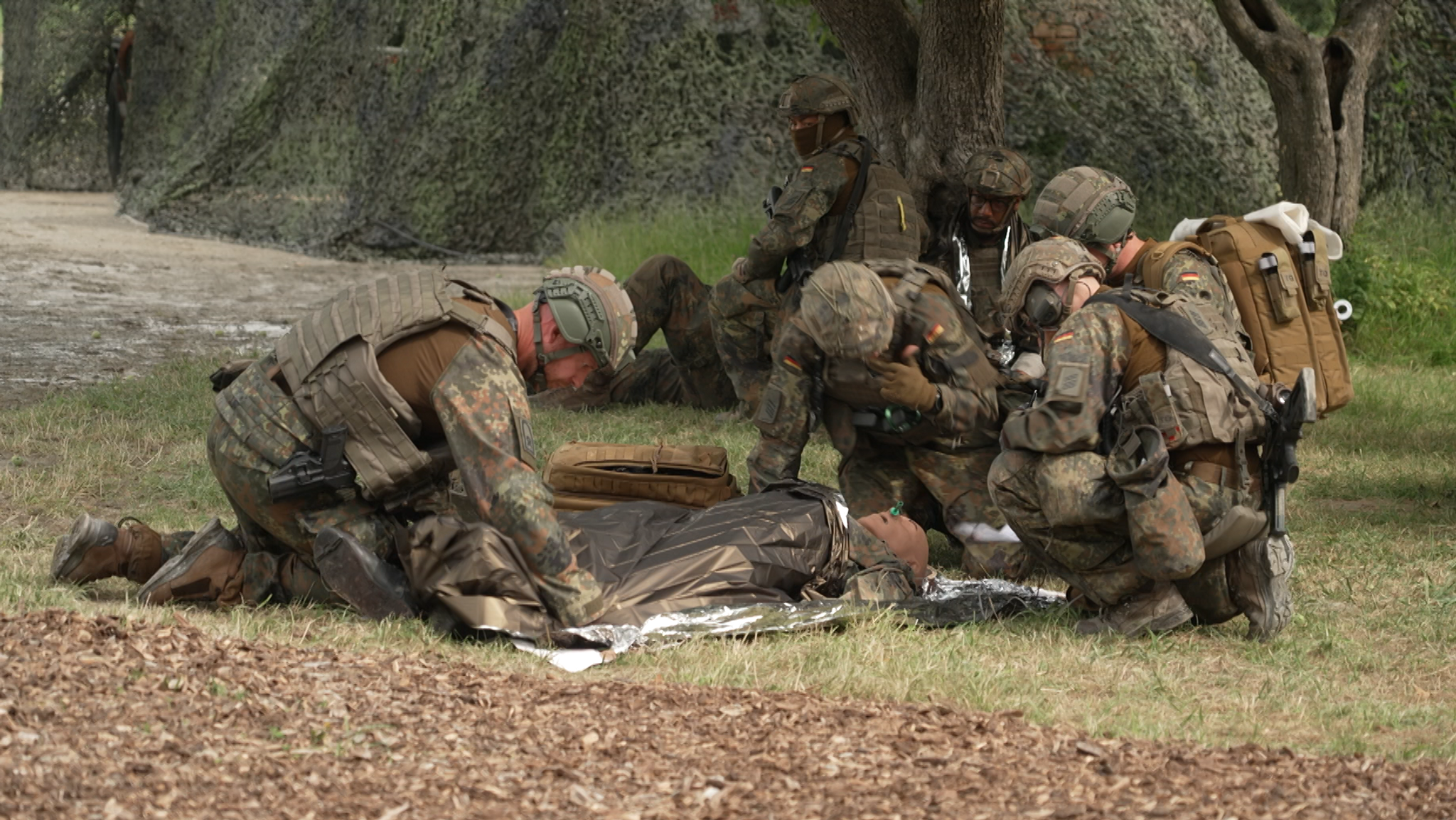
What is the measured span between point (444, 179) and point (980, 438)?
11081 mm

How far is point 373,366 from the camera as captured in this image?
4.70 meters

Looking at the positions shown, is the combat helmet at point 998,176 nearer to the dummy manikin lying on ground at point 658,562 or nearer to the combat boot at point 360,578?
the dummy manikin lying on ground at point 658,562

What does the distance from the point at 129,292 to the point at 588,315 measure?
29.9 feet

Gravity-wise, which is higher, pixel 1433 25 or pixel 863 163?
pixel 1433 25

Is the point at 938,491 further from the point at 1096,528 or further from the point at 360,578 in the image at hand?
the point at 360,578

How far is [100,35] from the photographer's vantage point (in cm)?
2227

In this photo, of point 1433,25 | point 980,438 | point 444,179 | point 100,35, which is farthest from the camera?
point 100,35

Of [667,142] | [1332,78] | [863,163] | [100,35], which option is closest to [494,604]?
[863,163]

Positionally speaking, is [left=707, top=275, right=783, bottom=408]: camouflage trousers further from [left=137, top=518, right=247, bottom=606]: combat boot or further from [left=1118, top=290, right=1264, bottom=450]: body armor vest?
[left=137, top=518, right=247, bottom=606]: combat boot

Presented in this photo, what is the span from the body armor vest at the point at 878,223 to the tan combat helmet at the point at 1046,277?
259cm

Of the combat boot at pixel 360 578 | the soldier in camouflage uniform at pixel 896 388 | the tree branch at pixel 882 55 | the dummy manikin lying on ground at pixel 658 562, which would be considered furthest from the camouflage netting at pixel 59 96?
the combat boot at pixel 360 578

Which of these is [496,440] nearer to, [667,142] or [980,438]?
[980,438]

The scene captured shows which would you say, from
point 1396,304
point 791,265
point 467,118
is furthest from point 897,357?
point 467,118

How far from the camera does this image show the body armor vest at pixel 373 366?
4707 millimetres
